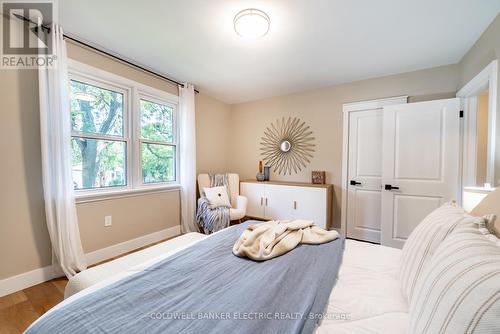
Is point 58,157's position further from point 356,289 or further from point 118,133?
point 356,289

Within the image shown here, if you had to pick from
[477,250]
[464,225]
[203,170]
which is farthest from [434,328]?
[203,170]

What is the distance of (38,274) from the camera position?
1.94 meters

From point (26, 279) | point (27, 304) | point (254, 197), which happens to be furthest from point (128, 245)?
point (254, 197)

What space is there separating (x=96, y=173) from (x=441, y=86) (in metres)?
4.40

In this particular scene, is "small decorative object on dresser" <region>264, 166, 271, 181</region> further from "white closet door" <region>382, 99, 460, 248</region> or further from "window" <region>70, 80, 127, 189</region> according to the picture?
"window" <region>70, 80, 127, 189</region>

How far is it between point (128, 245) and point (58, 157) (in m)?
1.32

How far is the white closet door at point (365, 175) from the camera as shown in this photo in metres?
2.95

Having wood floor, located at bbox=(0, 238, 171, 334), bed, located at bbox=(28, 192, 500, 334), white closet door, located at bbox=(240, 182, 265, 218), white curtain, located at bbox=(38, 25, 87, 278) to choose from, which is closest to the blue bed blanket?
bed, located at bbox=(28, 192, 500, 334)

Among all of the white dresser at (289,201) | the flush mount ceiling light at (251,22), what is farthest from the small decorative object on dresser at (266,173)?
the flush mount ceiling light at (251,22)

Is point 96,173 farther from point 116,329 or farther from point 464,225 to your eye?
point 464,225

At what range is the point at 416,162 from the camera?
A: 8.43ft

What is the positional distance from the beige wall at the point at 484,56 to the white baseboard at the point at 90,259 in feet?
12.2

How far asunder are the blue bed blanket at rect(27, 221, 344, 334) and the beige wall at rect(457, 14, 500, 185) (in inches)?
73.3

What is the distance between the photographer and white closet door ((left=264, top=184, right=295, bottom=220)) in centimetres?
328
